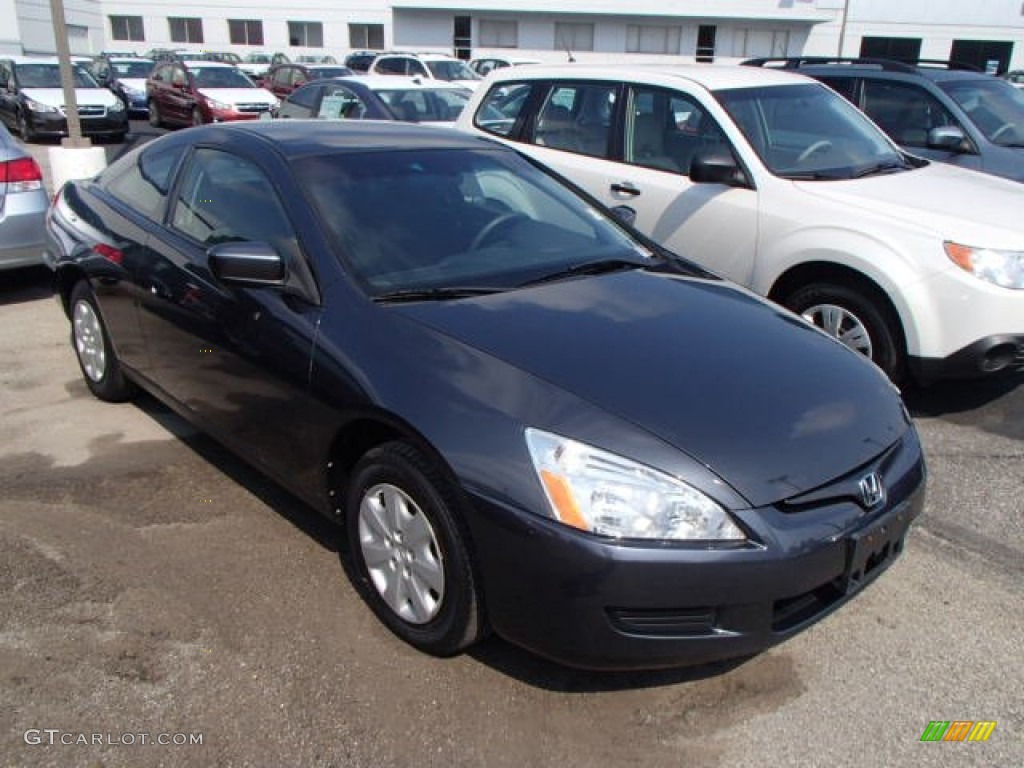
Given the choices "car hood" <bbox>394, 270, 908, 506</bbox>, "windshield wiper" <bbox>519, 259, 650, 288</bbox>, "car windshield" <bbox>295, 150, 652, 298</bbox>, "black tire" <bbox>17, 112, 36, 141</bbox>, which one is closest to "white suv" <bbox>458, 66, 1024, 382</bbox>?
"car windshield" <bbox>295, 150, 652, 298</bbox>

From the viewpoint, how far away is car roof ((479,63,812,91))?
5.66 metres

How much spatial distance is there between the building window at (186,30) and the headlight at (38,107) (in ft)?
152

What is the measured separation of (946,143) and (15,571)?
7.44 metres

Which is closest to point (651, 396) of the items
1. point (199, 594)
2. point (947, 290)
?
point (199, 594)

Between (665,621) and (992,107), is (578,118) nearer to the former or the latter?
(665,621)

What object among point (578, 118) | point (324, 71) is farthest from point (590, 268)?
point (324, 71)

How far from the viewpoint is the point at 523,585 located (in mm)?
2377

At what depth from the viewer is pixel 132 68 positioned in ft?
77.2

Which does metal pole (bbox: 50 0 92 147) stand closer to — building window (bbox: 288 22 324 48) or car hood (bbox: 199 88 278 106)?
car hood (bbox: 199 88 278 106)

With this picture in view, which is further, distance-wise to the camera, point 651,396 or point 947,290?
point 947,290

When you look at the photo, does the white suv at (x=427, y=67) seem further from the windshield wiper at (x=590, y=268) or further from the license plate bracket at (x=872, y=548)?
the license plate bracket at (x=872, y=548)

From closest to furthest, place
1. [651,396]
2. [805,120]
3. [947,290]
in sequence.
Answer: [651,396] < [947,290] < [805,120]

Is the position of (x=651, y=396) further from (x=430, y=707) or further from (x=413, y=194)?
(x=413, y=194)

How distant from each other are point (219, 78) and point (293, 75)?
4.14m
